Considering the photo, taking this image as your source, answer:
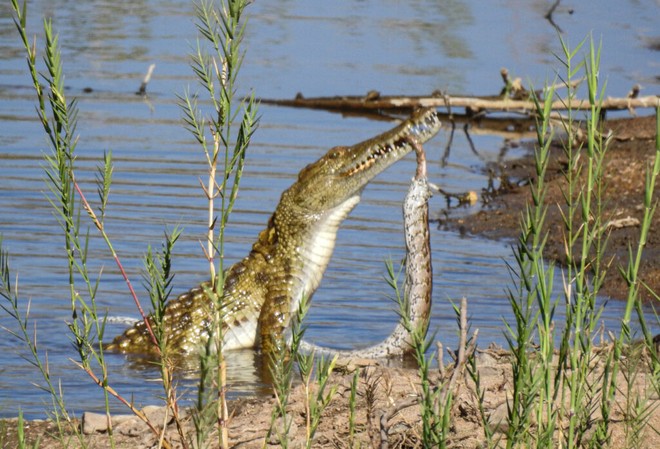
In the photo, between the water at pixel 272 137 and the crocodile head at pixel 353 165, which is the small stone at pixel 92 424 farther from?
the crocodile head at pixel 353 165

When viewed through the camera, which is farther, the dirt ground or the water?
the water

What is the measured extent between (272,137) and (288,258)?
267 inches

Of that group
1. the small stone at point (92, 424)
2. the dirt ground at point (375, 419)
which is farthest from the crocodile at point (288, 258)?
the small stone at point (92, 424)

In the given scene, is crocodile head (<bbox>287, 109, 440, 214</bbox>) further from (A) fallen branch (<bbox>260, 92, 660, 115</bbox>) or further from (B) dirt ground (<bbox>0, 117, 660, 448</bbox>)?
(A) fallen branch (<bbox>260, 92, 660, 115</bbox>)

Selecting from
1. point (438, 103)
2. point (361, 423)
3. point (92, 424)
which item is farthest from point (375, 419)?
point (438, 103)

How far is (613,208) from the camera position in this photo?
1134 cm

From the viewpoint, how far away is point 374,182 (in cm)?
1244

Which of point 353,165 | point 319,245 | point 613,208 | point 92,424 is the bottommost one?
point 613,208

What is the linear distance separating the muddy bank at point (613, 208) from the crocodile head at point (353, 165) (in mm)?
1579

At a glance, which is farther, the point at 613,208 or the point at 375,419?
the point at 613,208

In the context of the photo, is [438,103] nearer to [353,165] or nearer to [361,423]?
[353,165]

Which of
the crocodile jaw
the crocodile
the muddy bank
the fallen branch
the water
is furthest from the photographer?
the fallen branch

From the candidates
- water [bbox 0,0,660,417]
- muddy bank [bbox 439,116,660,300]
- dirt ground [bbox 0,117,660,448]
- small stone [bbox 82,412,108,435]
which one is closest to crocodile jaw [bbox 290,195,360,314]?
water [bbox 0,0,660,417]

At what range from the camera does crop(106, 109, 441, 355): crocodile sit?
287 inches
